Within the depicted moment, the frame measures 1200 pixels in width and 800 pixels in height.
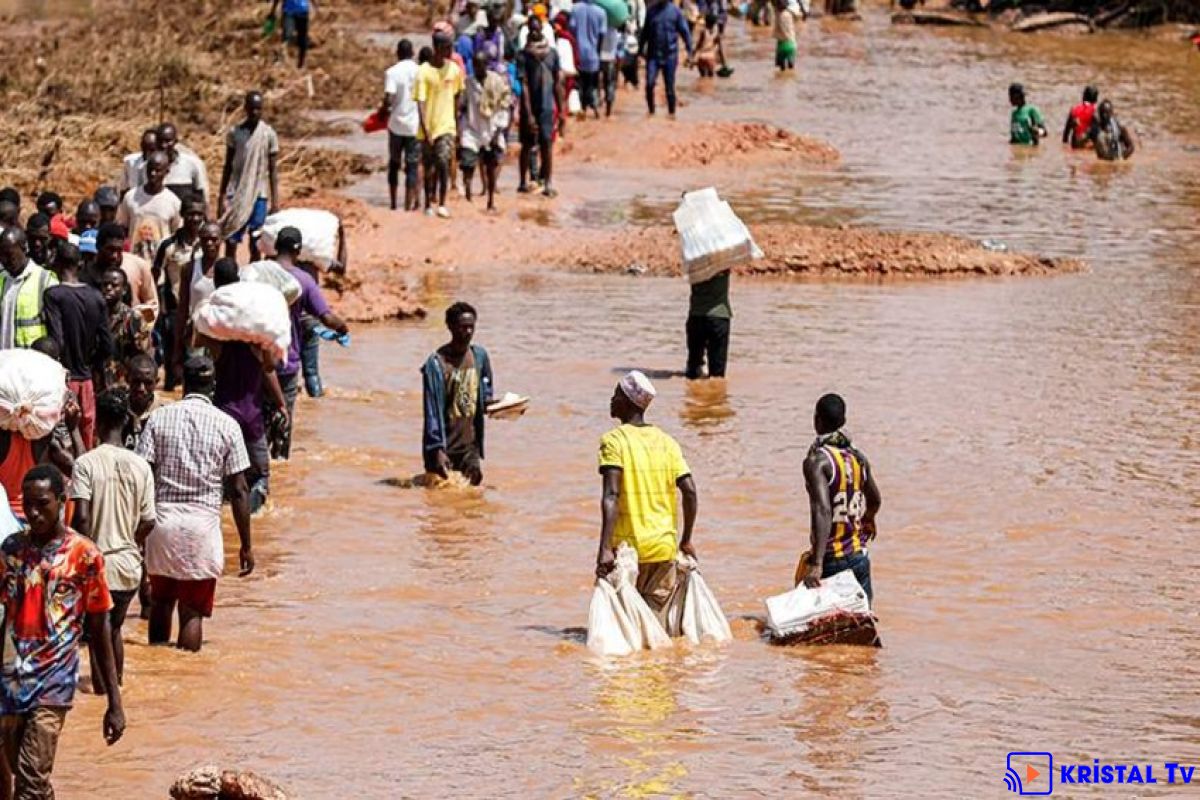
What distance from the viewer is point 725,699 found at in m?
9.29

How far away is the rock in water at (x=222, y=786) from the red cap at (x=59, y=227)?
6510 millimetres

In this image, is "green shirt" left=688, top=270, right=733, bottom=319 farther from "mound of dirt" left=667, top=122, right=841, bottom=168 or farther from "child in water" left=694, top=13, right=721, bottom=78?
"child in water" left=694, top=13, right=721, bottom=78

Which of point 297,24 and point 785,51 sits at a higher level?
point 297,24

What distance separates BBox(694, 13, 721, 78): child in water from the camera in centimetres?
3503

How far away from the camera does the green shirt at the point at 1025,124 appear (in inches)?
1104

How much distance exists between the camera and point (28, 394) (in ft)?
29.3

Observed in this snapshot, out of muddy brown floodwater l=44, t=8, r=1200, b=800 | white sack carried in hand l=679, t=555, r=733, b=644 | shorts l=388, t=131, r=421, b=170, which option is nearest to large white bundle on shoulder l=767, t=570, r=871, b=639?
muddy brown floodwater l=44, t=8, r=1200, b=800

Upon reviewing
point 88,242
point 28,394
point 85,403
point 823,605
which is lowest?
point 823,605

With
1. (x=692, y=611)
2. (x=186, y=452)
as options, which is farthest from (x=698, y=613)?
(x=186, y=452)

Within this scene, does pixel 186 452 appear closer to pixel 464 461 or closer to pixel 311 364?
pixel 464 461

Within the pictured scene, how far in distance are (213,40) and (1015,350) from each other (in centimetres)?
1812

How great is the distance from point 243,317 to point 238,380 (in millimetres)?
340

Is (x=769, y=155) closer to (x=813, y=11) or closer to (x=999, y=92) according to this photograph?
(x=999, y=92)

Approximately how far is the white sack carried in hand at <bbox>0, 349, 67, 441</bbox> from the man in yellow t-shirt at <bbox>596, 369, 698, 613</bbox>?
2217 mm
